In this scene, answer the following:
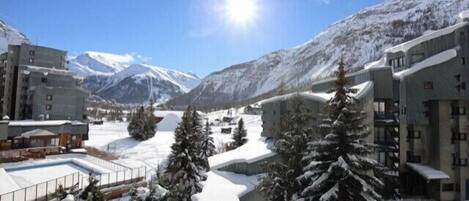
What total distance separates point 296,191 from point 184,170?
427 inches

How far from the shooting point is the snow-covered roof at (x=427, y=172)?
113ft

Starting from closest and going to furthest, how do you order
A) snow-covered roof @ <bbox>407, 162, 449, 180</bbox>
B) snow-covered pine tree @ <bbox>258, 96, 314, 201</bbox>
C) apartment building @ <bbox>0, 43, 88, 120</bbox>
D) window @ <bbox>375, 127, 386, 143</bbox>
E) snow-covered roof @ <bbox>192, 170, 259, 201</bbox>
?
snow-covered pine tree @ <bbox>258, 96, 314, 201</bbox> < snow-covered roof @ <bbox>192, 170, 259, 201</bbox> < snow-covered roof @ <bbox>407, 162, 449, 180</bbox> < window @ <bbox>375, 127, 386, 143</bbox> < apartment building @ <bbox>0, 43, 88, 120</bbox>

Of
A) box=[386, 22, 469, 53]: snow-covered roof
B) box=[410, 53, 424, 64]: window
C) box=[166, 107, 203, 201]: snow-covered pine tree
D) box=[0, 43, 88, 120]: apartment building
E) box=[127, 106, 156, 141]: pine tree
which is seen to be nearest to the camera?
box=[166, 107, 203, 201]: snow-covered pine tree

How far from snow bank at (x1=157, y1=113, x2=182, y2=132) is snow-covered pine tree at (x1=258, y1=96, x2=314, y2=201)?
275 ft

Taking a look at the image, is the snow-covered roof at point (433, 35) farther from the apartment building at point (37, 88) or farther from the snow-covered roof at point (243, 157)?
the apartment building at point (37, 88)

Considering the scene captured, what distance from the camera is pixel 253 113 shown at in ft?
538

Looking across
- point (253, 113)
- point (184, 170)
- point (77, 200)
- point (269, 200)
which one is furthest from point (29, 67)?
point (253, 113)

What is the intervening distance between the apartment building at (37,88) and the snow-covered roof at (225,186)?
42.3 meters

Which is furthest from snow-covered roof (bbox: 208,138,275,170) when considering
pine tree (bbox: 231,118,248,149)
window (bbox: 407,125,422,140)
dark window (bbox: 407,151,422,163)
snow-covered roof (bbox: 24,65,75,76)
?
snow-covered roof (bbox: 24,65,75,76)

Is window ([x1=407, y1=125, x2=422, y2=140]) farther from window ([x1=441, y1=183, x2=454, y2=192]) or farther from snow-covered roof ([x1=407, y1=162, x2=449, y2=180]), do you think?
window ([x1=441, y1=183, x2=454, y2=192])

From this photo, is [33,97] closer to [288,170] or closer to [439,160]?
[288,170]

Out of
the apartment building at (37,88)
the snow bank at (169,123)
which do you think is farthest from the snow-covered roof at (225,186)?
the snow bank at (169,123)

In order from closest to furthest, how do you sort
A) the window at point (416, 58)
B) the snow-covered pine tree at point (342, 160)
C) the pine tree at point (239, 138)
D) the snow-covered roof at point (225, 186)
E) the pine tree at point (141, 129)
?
the snow-covered pine tree at point (342, 160) < the snow-covered roof at point (225, 186) < the window at point (416, 58) < the pine tree at point (239, 138) < the pine tree at point (141, 129)

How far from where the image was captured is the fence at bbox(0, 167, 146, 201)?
82.7 feet
